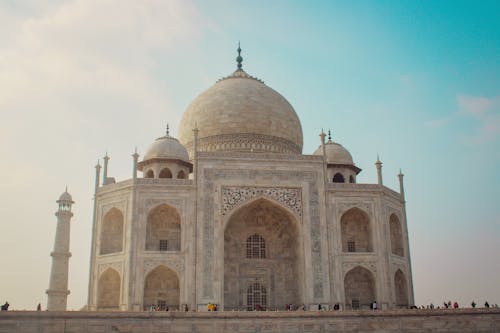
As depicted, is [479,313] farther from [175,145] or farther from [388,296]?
[175,145]

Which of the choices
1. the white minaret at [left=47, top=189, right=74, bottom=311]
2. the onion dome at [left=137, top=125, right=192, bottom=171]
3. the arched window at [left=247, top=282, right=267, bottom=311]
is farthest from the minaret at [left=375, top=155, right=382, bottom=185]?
the white minaret at [left=47, top=189, right=74, bottom=311]

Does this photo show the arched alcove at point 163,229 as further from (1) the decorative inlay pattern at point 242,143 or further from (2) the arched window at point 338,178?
(2) the arched window at point 338,178

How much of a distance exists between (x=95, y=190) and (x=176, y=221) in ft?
10.7

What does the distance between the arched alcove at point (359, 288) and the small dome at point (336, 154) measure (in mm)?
5015

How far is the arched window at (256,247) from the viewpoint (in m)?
20.4

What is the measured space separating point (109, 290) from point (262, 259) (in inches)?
215

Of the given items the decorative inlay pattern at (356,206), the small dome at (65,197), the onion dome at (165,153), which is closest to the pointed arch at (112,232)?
the onion dome at (165,153)

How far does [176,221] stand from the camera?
19.6 m

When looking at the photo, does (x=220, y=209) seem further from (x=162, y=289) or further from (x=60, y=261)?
(x=60, y=261)

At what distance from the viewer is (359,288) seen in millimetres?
19922

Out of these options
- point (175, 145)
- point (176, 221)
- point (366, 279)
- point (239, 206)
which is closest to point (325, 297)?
point (366, 279)

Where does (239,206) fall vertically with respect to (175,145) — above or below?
below

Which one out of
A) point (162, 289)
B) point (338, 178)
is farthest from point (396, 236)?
point (162, 289)

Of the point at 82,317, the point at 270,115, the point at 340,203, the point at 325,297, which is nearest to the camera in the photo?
the point at 82,317
